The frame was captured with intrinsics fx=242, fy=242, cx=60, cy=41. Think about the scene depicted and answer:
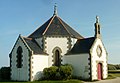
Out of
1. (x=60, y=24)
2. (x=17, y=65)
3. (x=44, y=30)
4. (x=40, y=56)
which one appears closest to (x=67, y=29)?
(x=60, y=24)

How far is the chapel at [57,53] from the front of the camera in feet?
112

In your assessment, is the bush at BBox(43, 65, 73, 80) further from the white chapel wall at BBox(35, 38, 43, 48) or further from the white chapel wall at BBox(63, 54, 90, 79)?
the white chapel wall at BBox(35, 38, 43, 48)

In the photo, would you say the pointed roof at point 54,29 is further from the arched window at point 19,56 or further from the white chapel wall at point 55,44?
the arched window at point 19,56

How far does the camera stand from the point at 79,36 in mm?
40531

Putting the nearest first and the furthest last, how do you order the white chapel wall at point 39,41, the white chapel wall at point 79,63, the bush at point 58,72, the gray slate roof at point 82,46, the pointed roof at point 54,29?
the bush at point 58,72, the white chapel wall at point 79,63, the gray slate roof at point 82,46, the white chapel wall at point 39,41, the pointed roof at point 54,29

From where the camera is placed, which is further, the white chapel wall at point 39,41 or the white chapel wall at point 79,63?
the white chapel wall at point 39,41

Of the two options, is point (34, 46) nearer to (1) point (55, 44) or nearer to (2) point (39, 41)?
(2) point (39, 41)

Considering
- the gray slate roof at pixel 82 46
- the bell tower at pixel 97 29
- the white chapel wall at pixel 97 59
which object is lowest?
the white chapel wall at pixel 97 59

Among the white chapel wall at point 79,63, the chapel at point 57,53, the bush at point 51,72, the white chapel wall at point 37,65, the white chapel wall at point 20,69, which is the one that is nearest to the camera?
the white chapel wall at point 37,65

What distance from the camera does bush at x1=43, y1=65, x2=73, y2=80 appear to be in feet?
110

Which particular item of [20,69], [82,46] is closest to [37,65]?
[20,69]

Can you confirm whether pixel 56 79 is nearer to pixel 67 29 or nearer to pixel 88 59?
pixel 88 59

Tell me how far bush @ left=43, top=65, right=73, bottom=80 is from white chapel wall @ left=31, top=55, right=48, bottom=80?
2.93 feet

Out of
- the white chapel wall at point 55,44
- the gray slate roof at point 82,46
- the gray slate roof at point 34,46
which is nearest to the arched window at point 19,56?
the gray slate roof at point 34,46
